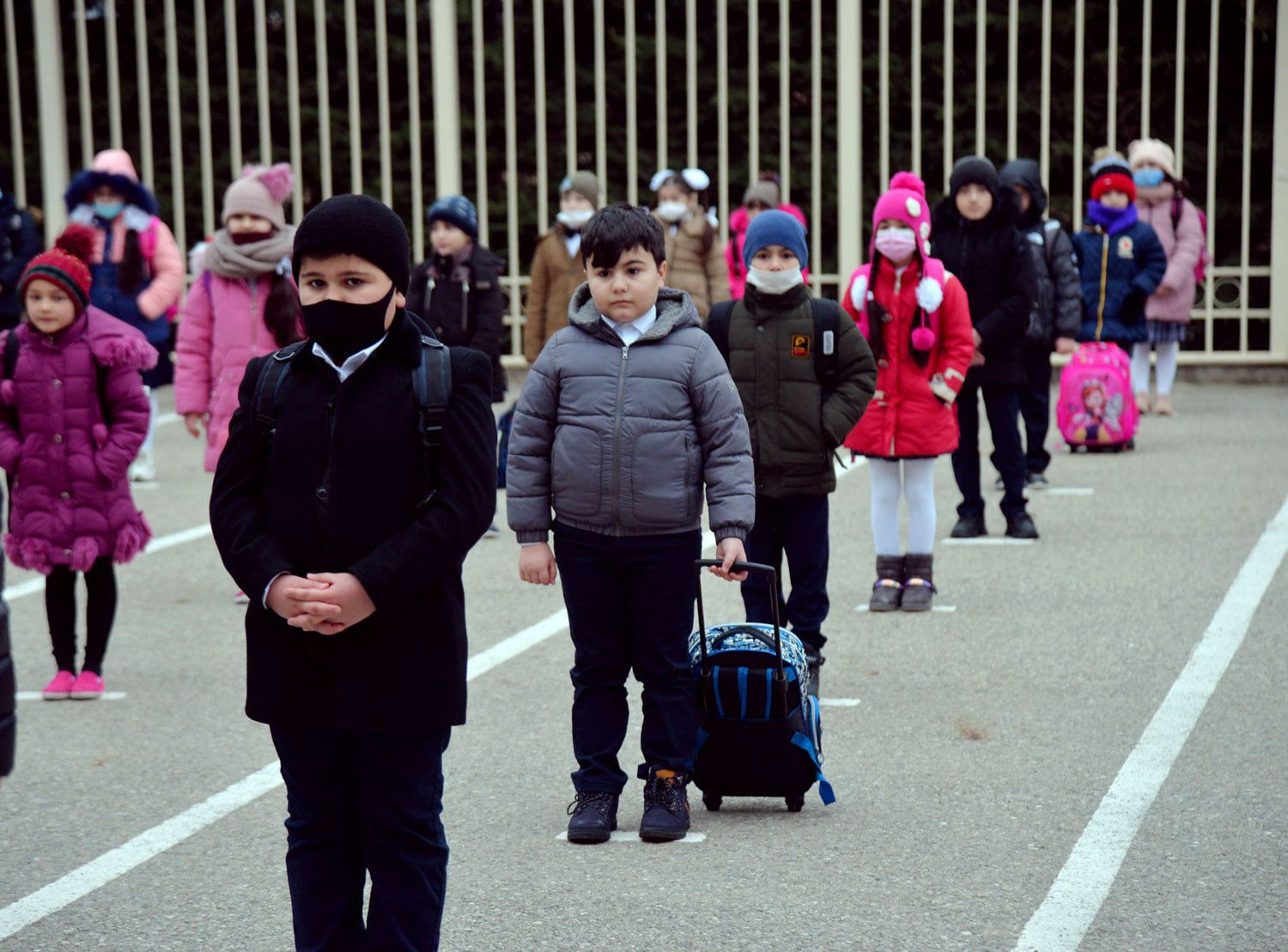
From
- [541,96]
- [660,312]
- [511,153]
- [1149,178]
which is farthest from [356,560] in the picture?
[511,153]

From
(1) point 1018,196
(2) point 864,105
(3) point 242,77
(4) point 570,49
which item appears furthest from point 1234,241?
(3) point 242,77

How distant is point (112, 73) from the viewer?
52.1ft

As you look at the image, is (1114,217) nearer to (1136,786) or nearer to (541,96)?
(541,96)

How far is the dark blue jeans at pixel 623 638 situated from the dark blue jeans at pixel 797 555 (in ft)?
3.99

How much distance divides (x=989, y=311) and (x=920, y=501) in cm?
172

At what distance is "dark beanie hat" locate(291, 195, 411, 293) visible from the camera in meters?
3.56

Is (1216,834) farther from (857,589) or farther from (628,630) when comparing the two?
(857,589)

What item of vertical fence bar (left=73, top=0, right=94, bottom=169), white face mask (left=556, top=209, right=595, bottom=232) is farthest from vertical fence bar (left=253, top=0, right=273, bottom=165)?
white face mask (left=556, top=209, right=595, bottom=232)

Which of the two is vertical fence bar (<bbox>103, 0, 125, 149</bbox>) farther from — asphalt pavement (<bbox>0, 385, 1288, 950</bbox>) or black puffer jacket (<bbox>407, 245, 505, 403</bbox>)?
asphalt pavement (<bbox>0, 385, 1288, 950</bbox>)

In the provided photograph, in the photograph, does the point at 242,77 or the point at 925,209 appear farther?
the point at 242,77

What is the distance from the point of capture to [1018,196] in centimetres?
948

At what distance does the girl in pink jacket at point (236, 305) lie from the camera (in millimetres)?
7883

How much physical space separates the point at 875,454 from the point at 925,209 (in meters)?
0.93

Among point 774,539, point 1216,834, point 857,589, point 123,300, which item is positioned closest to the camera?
point 1216,834
